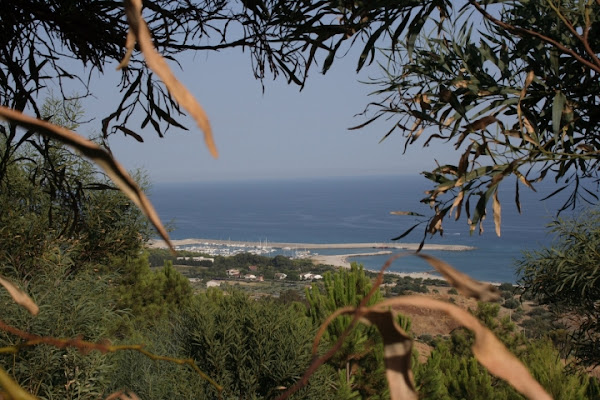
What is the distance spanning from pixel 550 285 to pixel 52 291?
394cm

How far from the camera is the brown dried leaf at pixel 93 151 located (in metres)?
0.20

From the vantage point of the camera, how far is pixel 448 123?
1.45 meters

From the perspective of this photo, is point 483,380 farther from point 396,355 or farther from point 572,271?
point 396,355

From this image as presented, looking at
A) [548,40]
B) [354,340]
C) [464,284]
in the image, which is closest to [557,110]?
[548,40]

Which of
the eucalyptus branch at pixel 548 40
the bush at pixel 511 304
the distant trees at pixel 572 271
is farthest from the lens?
the bush at pixel 511 304

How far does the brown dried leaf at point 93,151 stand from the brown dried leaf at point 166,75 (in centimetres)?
3

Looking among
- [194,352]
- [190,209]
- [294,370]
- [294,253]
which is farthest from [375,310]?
[190,209]

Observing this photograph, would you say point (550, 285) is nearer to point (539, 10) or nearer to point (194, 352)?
point (194, 352)

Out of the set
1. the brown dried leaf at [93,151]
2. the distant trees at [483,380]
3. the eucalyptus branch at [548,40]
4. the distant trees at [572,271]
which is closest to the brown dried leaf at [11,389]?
the brown dried leaf at [93,151]

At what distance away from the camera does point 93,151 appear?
0.20 metres

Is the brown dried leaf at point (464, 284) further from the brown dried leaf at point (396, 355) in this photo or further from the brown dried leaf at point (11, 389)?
the brown dried leaf at point (11, 389)

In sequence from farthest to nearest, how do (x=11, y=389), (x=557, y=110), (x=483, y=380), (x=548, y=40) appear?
(x=483, y=380)
(x=557, y=110)
(x=548, y=40)
(x=11, y=389)

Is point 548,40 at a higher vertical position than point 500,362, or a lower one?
higher

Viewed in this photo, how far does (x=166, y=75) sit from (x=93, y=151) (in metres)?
→ 0.04
